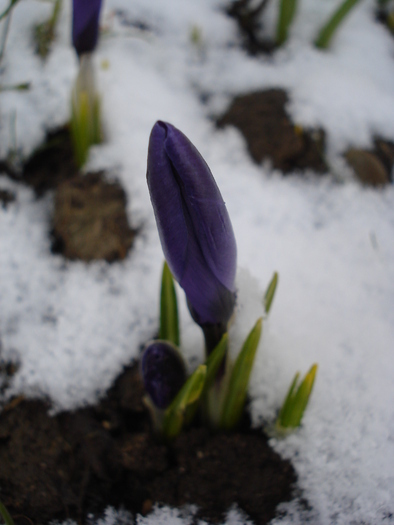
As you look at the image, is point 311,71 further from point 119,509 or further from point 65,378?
point 119,509

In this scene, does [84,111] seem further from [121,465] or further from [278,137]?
[121,465]

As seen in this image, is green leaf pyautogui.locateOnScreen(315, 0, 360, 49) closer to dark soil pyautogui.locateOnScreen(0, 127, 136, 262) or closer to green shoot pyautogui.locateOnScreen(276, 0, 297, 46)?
green shoot pyautogui.locateOnScreen(276, 0, 297, 46)

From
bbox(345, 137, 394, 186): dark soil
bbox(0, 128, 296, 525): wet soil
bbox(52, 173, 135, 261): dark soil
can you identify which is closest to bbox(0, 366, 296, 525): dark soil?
bbox(0, 128, 296, 525): wet soil

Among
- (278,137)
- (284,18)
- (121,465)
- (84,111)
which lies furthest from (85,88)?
(121,465)

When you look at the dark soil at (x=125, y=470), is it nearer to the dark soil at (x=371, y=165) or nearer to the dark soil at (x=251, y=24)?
the dark soil at (x=371, y=165)

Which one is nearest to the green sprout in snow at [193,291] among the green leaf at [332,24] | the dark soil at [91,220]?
the dark soil at [91,220]

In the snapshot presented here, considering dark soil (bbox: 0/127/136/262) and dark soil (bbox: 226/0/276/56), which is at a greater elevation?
dark soil (bbox: 226/0/276/56)
